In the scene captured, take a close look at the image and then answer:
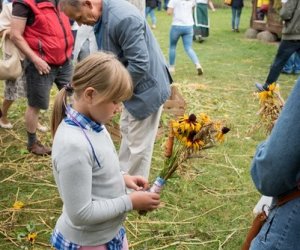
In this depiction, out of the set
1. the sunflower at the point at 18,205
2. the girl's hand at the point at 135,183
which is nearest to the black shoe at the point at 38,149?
the sunflower at the point at 18,205

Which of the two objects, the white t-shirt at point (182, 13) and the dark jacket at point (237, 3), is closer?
the white t-shirt at point (182, 13)

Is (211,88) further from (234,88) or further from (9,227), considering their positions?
(9,227)

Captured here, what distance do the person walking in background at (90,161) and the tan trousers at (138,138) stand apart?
147 cm

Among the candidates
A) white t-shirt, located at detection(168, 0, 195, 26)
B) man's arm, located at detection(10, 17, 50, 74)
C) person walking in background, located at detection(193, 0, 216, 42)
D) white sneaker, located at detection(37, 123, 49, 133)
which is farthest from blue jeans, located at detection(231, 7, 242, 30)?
man's arm, located at detection(10, 17, 50, 74)

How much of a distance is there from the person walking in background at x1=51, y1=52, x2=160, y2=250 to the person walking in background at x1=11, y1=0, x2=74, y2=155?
2.31 m

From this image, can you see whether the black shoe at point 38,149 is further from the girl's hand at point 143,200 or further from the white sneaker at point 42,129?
the girl's hand at point 143,200

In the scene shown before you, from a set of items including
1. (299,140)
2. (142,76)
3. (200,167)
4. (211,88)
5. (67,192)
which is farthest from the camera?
(211,88)

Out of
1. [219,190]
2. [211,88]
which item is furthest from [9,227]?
[211,88]

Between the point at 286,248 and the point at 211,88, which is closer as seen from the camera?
the point at 286,248

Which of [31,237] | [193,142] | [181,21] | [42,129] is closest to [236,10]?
[181,21]

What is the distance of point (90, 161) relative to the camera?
166cm

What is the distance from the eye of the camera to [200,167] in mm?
4465

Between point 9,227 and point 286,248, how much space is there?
2438 mm

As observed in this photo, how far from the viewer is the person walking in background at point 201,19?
12090 millimetres
